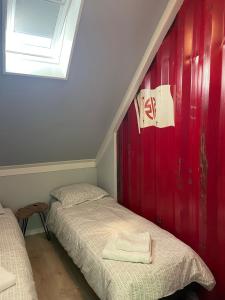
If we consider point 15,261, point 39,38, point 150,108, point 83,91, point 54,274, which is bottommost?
point 54,274

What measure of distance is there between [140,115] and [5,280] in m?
1.75

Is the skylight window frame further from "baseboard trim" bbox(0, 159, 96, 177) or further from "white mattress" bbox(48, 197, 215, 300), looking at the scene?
"white mattress" bbox(48, 197, 215, 300)

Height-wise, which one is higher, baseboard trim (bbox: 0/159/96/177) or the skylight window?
the skylight window

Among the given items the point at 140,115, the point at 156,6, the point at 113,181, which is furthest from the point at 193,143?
the point at 113,181

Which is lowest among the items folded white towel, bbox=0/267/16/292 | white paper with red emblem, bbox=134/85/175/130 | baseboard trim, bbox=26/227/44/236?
baseboard trim, bbox=26/227/44/236

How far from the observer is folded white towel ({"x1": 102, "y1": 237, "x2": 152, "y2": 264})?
151 centimetres

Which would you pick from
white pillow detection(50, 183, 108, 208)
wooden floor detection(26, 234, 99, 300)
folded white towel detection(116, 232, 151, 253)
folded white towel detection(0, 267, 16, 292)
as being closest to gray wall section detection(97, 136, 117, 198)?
white pillow detection(50, 183, 108, 208)

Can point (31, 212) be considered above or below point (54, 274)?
above

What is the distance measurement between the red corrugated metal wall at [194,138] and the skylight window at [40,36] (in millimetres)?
794

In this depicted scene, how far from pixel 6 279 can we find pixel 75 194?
144cm

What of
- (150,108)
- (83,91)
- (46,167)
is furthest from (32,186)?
(150,108)

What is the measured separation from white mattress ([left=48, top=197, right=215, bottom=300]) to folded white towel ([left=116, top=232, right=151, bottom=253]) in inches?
3.0

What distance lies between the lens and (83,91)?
7.25 feet

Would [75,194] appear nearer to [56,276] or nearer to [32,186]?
[32,186]
